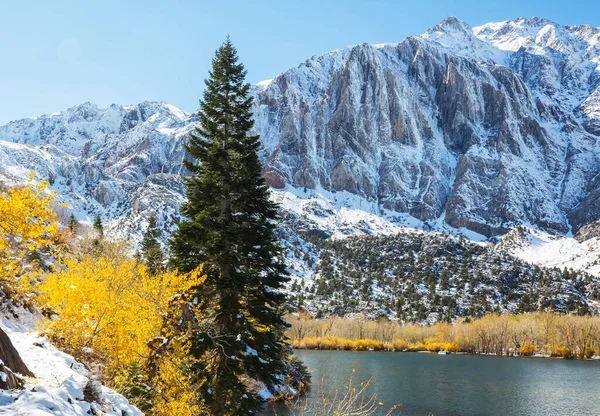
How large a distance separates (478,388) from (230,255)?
201 feet

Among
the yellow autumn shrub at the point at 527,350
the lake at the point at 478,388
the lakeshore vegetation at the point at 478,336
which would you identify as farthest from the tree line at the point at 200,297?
the yellow autumn shrub at the point at 527,350

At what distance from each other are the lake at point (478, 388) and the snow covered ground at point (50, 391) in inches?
1088

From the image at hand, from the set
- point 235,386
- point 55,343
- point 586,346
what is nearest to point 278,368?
point 235,386

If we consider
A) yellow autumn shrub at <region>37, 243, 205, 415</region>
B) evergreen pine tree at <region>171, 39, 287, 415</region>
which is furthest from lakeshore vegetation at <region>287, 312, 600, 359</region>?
yellow autumn shrub at <region>37, 243, 205, 415</region>

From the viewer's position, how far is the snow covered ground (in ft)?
29.7

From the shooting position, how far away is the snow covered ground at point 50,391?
29.7 feet

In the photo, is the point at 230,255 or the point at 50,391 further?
the point at 230,255

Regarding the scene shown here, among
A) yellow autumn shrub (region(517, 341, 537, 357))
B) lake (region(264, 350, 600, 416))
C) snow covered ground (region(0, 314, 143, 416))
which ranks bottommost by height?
yellow autumn shrub (region(517, 341, 537, 357))

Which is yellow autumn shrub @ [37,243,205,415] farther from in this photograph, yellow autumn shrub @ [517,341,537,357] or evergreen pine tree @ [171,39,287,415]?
yellow autumn shrub @ [517,341,537,357]

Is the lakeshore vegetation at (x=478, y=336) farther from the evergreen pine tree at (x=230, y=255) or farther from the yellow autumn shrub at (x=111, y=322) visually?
the yellow autumn shrub at (x=111, y=322)

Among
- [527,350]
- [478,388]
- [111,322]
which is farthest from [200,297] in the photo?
[527,350]

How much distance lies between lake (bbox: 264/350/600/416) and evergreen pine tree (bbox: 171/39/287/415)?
58.3 feet

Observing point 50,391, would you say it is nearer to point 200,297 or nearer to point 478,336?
point 200,297

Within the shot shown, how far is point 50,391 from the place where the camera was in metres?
9.98
